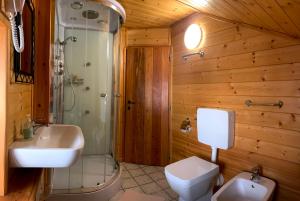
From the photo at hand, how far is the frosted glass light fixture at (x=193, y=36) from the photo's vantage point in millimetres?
2395

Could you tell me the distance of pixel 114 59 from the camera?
8.80 ft

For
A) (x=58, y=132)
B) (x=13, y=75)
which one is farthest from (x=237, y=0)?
(x=58, y=132)

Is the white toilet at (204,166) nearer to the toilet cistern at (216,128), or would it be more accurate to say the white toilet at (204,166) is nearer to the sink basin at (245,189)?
the toilet cistern at (216,128)

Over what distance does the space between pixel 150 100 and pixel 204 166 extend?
131cm

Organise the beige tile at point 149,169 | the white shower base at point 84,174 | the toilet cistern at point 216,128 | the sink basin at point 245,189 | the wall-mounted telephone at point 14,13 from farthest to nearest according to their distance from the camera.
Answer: the beige tile at point 149,169
the white shower base at point 84,174
the toilet cistern at point 216,128
the sink basin at point 245,189
the wall-mounted telephone at point 14,13

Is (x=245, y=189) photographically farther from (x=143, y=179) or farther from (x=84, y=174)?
(x=84, y=174)

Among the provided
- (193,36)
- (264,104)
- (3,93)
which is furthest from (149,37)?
(3,93)

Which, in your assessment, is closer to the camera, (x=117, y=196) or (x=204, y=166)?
(x=204, y=166)

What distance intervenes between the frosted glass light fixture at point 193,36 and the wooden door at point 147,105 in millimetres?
425

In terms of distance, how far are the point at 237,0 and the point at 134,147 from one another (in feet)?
7.61

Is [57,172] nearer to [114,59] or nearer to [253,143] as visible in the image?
[114,59]

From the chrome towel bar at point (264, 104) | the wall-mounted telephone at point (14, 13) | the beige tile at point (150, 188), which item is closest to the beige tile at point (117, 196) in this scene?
the beige tile at point (150, 188)

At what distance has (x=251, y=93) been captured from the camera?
73.4 inches

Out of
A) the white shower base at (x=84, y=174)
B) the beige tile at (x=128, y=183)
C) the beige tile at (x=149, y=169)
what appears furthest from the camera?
the beige tile at (x=149, y=169)
